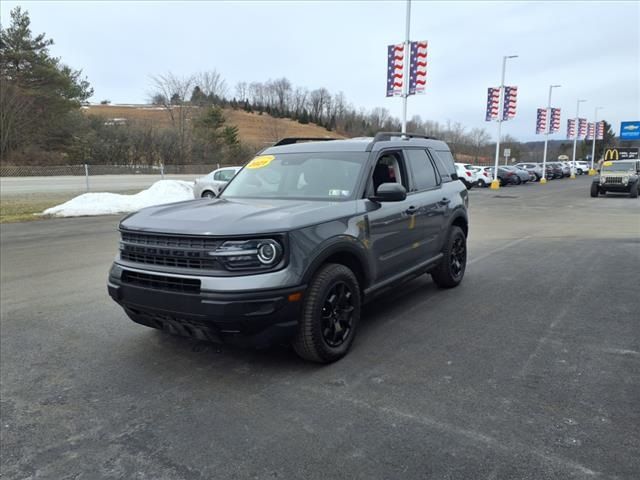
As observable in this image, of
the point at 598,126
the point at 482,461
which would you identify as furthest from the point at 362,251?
the point at 598,126

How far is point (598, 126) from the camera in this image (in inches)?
2477

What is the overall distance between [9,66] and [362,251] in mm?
45484

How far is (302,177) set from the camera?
4.94 meters

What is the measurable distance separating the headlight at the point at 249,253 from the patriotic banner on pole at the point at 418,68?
18.9 metres

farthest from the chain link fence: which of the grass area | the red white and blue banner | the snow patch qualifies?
the red white and blue banner

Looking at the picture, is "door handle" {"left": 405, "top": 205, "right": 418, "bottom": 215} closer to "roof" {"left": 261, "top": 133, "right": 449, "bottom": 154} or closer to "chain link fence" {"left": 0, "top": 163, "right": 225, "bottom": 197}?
"roof" {"left": 261, "top": 133, "right": 449, "bottom": 154}

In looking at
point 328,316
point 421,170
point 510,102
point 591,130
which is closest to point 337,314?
point 328,316

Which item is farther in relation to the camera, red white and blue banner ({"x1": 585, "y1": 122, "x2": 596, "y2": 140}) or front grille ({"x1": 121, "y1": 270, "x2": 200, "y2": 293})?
red white and blue banner ({"x1": 585, "y1": 122, "x2": 596, "y2": 140})

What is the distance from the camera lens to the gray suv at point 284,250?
3.54 meters

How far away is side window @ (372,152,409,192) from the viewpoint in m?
4.92

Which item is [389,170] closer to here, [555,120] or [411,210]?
[411,210]

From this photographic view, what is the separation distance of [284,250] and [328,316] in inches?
31.2

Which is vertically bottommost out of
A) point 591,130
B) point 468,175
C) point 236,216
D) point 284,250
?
point 284,250

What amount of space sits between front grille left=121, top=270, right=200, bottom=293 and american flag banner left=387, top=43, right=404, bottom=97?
18986 mm
